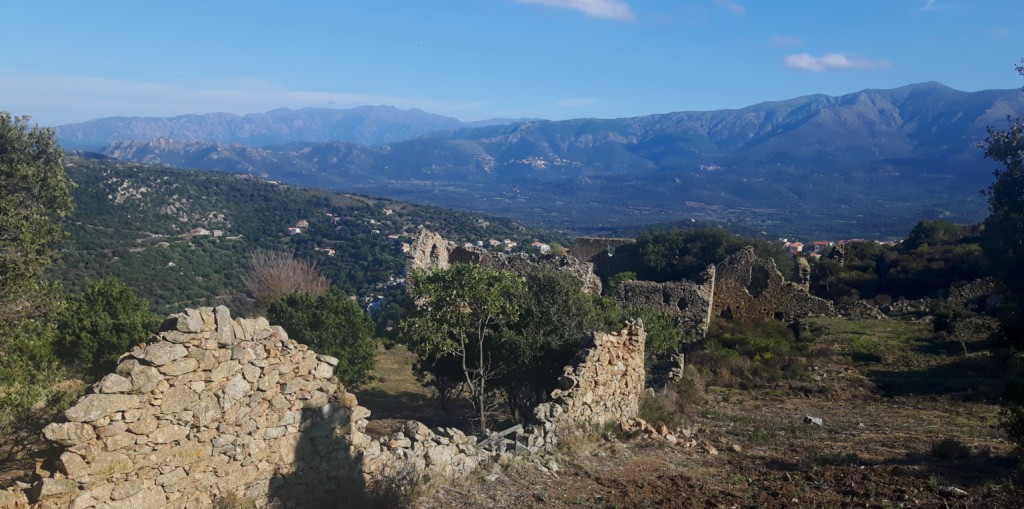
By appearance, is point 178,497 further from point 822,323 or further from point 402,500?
point 822,323

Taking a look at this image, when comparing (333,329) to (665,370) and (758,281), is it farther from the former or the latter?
(758,281)

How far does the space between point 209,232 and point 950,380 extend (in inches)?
2135

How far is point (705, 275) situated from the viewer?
87.4 feet

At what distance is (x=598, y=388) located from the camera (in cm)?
1267

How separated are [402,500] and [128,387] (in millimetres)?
3392

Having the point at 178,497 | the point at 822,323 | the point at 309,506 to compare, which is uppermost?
the point at 178,497

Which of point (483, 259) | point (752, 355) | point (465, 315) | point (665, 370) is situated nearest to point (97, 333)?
point (465, 315)

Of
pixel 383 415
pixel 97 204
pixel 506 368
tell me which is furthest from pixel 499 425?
pixel 97 204

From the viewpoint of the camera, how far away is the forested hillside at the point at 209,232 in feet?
137

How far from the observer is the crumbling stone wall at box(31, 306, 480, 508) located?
7.19 m

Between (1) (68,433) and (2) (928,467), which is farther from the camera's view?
(2) (928,467)

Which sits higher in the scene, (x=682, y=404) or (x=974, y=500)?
(x=974, y=500)

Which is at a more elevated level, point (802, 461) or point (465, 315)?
point (465, 315)

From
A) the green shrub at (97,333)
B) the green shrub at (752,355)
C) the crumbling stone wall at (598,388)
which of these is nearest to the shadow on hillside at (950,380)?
the green shrub at (752,355)
